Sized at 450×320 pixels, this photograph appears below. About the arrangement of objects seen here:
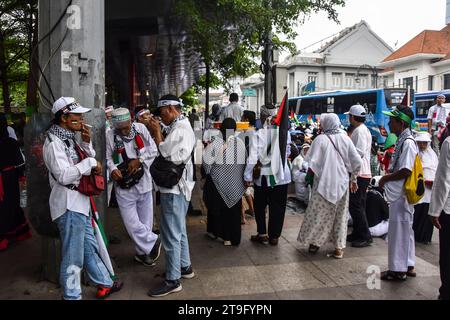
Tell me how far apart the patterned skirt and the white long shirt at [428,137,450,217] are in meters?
1.49

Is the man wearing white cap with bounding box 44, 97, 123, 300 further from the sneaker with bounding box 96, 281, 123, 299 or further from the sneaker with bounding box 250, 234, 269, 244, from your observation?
the sneaker with bounding box 250, 234, 269, 244

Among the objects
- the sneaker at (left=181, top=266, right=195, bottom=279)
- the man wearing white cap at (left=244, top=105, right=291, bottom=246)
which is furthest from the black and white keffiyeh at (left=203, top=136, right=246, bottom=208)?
the sneaker at (left=181, top=266, right=195, bottom=279)

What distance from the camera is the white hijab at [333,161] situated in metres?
4.84

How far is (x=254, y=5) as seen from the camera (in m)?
7.51

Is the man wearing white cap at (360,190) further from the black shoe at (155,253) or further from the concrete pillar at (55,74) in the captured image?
the concrete pillar at (55,74)

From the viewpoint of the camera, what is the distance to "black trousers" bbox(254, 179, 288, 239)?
5.30 metres

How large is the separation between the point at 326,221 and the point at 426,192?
5.79 ft

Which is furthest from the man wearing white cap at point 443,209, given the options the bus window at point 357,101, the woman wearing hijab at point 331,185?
the bus window at point 357,101

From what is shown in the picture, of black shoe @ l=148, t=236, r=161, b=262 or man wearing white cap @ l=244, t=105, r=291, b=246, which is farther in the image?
man wearing white cap @ l=244, t=105, r=291, b=246

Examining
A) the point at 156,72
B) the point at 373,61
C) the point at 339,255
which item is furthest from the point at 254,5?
the point at 373,61

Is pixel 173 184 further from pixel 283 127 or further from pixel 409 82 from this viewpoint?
pixel 409 82
